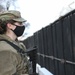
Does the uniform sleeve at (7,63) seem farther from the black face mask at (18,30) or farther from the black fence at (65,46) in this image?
the black fence at (65,46)

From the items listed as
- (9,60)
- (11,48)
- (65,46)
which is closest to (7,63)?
(9,60)

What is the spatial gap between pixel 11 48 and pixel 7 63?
0.75ft

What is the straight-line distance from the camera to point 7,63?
13.5 feet

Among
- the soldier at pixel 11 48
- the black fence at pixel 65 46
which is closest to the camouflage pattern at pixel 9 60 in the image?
the soldier at pixel 11 48

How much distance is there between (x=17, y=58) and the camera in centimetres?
439

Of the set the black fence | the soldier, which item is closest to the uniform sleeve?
the soldier

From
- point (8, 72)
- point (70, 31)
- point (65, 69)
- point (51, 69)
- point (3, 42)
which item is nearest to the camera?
point (8, 72)

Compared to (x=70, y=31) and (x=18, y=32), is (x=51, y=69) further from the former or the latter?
(x=18, y=32)

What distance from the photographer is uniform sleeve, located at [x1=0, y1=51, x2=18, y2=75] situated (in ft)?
13.5

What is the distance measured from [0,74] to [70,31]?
4.65 metres

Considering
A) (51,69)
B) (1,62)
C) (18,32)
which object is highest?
(18,32)

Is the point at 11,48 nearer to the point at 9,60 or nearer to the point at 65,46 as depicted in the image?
the point at 9,60

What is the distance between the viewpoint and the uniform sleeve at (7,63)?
13.5 feet

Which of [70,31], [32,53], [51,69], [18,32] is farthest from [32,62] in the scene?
[51,69]
